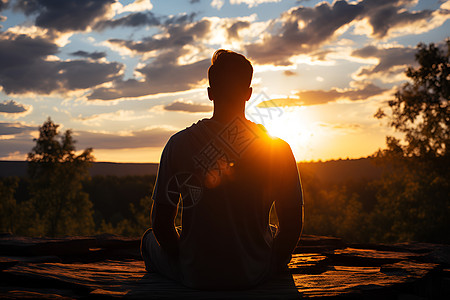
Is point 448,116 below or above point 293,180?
above

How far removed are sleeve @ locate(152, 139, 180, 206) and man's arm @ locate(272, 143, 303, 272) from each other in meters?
0.93

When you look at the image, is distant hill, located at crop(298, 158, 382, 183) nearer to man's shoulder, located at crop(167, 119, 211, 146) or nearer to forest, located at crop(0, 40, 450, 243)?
forest, located at crop(0, 40, 450, 243)

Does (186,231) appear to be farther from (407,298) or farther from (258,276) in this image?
(407,298)

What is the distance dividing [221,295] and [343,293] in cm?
102

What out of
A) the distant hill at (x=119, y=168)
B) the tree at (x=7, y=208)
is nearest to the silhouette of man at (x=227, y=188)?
the tree at (x=7, y=208)

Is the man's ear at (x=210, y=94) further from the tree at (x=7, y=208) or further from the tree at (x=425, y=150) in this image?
the tree at (x=7, y=208)

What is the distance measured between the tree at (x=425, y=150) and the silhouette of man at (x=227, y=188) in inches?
851

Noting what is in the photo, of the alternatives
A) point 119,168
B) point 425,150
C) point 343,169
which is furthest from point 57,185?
point 119,168

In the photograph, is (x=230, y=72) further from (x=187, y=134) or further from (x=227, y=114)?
(x=187, y=134)

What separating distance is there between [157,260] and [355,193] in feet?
141

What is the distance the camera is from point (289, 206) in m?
3.59

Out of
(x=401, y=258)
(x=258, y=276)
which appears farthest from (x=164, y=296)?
(x=401, y=258)

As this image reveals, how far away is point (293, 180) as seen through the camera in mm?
3574

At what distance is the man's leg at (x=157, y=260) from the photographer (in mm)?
3831
